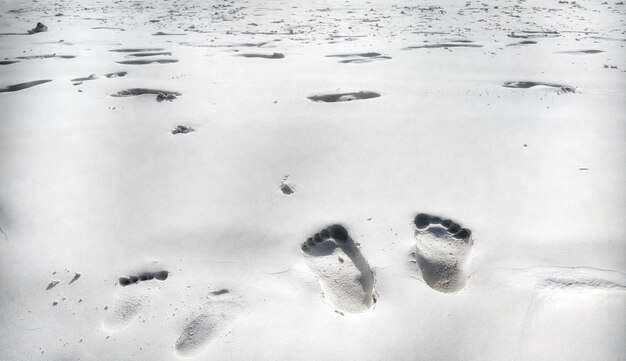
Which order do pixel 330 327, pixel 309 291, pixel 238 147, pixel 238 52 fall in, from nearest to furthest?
pixel 330 327
pixel 309 291
pixel 238 147
pixel 238 52

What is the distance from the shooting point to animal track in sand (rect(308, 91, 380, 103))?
2801 mm

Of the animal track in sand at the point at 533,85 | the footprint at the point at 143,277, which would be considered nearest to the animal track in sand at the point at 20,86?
the footprint at the point at 143,277

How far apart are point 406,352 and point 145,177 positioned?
4.82ft

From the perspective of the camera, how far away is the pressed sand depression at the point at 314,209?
4.50 feet

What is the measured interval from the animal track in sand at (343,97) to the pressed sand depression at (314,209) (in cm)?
2

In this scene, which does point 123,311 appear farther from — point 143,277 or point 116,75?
point 116,75

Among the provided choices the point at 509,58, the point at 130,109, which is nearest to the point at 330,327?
the point at 130,109

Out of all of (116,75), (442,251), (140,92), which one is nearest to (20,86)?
(116,75)

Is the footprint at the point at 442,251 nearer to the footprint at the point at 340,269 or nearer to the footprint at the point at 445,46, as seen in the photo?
the footprint at the point at 340,269

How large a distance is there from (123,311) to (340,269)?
79 cm

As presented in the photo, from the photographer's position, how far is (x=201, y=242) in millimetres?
1720

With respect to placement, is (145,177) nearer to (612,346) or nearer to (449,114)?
(449,114)

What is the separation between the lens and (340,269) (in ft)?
5.36

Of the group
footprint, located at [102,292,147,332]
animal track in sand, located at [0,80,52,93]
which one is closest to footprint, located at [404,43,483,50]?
animal track in sand, located at [0,80,52,93]
